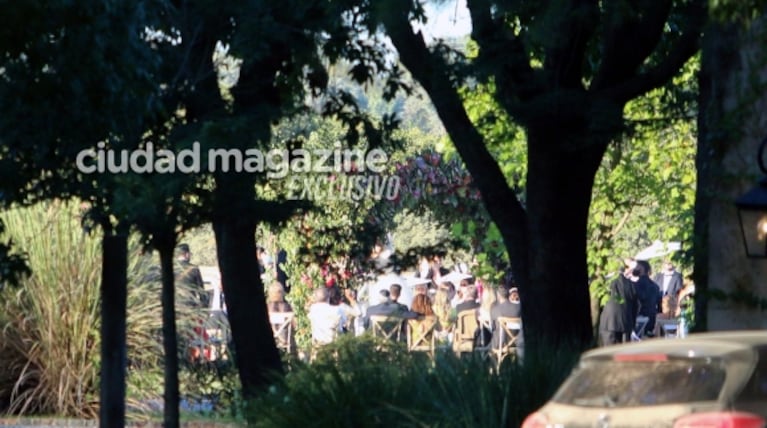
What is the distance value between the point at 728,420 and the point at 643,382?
0.67 metres

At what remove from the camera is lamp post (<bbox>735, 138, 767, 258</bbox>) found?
10031 millimetres

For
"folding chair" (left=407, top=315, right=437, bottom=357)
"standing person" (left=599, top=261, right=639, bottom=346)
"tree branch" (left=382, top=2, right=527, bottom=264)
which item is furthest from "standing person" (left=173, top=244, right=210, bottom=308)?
"standing person" (left=599, top=261, right=639, bottom=346)

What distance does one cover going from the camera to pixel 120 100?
10570mm

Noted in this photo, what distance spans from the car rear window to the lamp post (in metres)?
2.20

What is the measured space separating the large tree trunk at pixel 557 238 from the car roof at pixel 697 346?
563 centimetres

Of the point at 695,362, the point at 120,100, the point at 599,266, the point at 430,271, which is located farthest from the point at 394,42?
the point at 430,271

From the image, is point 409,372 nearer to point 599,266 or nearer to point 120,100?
point 120,100

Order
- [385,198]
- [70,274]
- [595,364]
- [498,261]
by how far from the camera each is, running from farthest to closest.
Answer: [498,261] → [385,198] → [70,274] → [595,364]

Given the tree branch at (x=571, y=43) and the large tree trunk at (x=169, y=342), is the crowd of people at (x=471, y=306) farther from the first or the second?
the tree branch at (x=571, y=43)

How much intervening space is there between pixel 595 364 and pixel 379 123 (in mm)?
6368

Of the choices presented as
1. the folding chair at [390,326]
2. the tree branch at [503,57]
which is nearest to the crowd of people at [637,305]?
the folding chair at [390,326]

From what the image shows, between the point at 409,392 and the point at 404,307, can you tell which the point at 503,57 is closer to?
the point at 409,392

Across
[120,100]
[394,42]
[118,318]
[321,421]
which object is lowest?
[321,421]

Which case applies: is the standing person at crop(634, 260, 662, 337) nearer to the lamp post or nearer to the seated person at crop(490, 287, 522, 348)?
the seated person at crop(490, 287, 522, 348)
